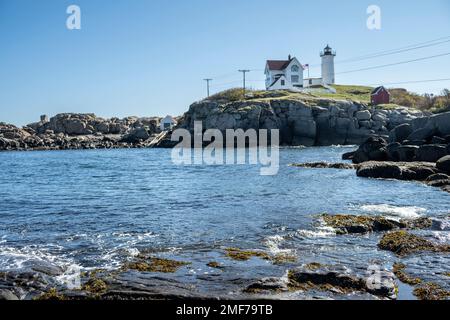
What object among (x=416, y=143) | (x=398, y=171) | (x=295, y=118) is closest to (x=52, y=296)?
(x=398, y=171)

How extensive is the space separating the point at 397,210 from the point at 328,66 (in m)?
115

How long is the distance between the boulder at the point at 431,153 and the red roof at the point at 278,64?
8126cm

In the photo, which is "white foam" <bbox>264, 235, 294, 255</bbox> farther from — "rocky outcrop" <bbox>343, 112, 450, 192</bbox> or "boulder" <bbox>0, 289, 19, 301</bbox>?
"rocky outcrop" <bbox>343, 112, 450, 192</bbox>

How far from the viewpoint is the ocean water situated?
13422mm

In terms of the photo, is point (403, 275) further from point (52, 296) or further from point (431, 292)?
point (52, 296)

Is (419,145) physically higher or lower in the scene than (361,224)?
higher

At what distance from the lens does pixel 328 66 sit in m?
130

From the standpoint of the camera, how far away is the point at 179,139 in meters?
95.9

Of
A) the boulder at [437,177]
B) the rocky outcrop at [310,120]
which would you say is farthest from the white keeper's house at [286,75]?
the boulder at [437,177]

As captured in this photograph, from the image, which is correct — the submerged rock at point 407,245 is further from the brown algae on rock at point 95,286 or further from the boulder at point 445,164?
the boulder at point 445,164

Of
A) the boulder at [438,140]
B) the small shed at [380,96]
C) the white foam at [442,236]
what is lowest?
the white foam at [442,236]

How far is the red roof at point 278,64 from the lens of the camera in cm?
11606

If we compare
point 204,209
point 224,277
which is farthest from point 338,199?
point 224,277
